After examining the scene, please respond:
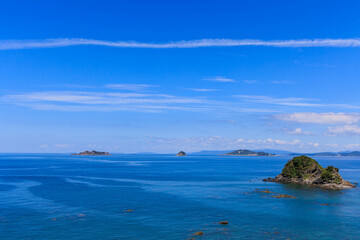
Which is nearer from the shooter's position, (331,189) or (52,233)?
(52,233)

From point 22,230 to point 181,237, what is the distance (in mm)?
36322

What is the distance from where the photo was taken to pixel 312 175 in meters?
141

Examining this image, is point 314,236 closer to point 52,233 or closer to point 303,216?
point 303,216

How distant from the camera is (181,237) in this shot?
195 ft

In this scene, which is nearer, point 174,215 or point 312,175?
point 174,215

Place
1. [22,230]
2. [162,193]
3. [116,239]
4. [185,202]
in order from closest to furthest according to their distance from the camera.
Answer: [116,239] → [22,230] → [185,202] → [162,193]

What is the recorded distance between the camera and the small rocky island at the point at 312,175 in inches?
5157

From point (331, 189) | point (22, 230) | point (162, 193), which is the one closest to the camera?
point (22, 230)

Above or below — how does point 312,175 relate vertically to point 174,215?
above

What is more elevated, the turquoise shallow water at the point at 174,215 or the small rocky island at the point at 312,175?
the small rocky island at the point at 312,175

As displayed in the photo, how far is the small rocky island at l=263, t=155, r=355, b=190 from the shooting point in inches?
5157

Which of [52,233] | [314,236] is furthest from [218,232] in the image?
[52,233]

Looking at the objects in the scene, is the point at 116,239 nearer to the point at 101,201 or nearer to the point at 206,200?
the point at 101,201

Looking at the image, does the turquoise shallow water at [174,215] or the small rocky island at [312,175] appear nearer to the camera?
the turquoise shallow water at [174,215]
